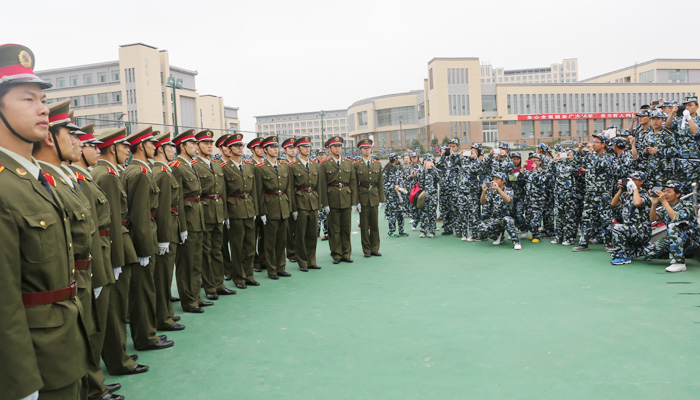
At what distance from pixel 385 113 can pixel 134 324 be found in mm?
63259

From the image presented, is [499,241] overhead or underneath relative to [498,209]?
underneath

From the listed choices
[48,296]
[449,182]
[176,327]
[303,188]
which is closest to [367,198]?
[303,188]

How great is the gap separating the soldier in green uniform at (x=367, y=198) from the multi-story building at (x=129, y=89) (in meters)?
43.2

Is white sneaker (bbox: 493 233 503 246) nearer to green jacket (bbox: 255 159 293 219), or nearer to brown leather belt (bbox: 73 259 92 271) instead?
green jacket (bbox: 255 159 293 219)

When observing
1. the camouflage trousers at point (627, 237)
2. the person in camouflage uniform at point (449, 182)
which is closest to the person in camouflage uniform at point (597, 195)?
the camouflage trousers at point (627, 237)

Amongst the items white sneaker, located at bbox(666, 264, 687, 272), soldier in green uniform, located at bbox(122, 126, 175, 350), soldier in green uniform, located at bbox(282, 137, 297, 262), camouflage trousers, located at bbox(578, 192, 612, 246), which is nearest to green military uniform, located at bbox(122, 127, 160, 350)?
soldier in green uniform, located at bbox(122, 126, 175, 350)

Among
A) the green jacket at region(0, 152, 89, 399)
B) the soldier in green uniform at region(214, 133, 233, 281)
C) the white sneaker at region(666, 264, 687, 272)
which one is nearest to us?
the green jacket at region(0, 152, 89, 399)

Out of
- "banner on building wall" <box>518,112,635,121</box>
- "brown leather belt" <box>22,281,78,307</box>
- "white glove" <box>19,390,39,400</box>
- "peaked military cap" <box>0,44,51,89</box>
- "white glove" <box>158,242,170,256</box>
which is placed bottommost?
"white glove" <box>19,390,39,400</box>

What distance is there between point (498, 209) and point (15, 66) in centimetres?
836

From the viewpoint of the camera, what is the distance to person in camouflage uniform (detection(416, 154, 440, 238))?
1040 centimetres

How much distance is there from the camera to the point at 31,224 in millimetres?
1911

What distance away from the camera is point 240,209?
654 centimetres

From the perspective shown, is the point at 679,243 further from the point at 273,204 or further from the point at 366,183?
the point at 273,204

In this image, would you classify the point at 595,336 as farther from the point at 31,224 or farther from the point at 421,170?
the point at 421,170
